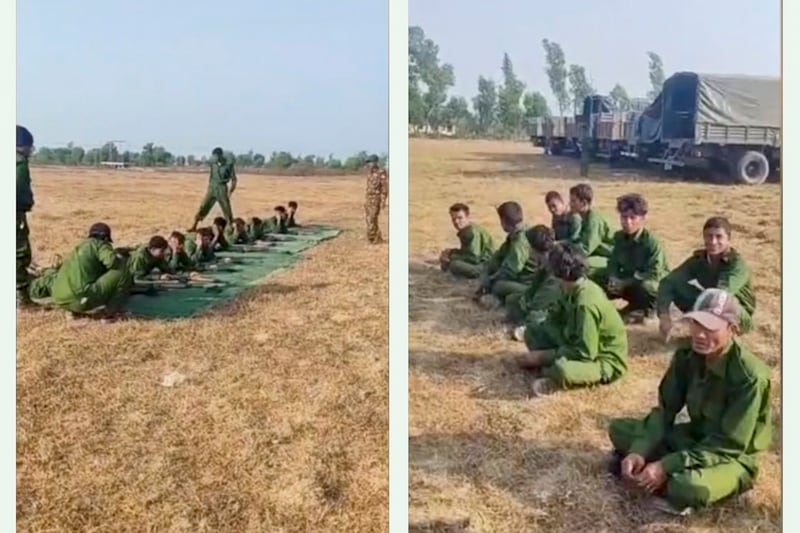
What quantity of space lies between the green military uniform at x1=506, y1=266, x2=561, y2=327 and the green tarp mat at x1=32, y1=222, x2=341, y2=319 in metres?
0.73

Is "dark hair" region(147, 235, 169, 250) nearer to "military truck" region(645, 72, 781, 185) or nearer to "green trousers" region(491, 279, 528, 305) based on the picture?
"green trousers" region(491, 279, 528, 305)

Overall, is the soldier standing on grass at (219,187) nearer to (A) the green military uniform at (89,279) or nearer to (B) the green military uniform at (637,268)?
(A) the green military uniform at (89,279)

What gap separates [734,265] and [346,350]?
1.45 metres

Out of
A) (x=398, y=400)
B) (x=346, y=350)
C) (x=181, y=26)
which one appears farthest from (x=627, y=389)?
(x=181, y=26)

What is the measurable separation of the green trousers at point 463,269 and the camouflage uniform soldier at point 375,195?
284mm

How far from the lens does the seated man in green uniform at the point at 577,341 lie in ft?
9.78

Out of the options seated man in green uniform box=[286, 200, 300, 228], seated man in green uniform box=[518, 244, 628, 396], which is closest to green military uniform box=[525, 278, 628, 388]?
seated man in green uniform box=[518, 244, 628, 396]

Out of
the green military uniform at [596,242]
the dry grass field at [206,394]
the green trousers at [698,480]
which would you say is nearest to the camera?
the green trousers at [698,480]

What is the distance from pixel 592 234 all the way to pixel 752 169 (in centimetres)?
64

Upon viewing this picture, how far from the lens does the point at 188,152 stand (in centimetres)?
308

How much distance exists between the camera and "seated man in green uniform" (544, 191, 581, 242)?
10.1 feet

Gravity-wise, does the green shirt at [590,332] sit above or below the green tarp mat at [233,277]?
below

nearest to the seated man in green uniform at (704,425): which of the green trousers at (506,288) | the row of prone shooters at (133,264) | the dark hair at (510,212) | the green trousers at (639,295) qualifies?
the green trousers at (639,295)
